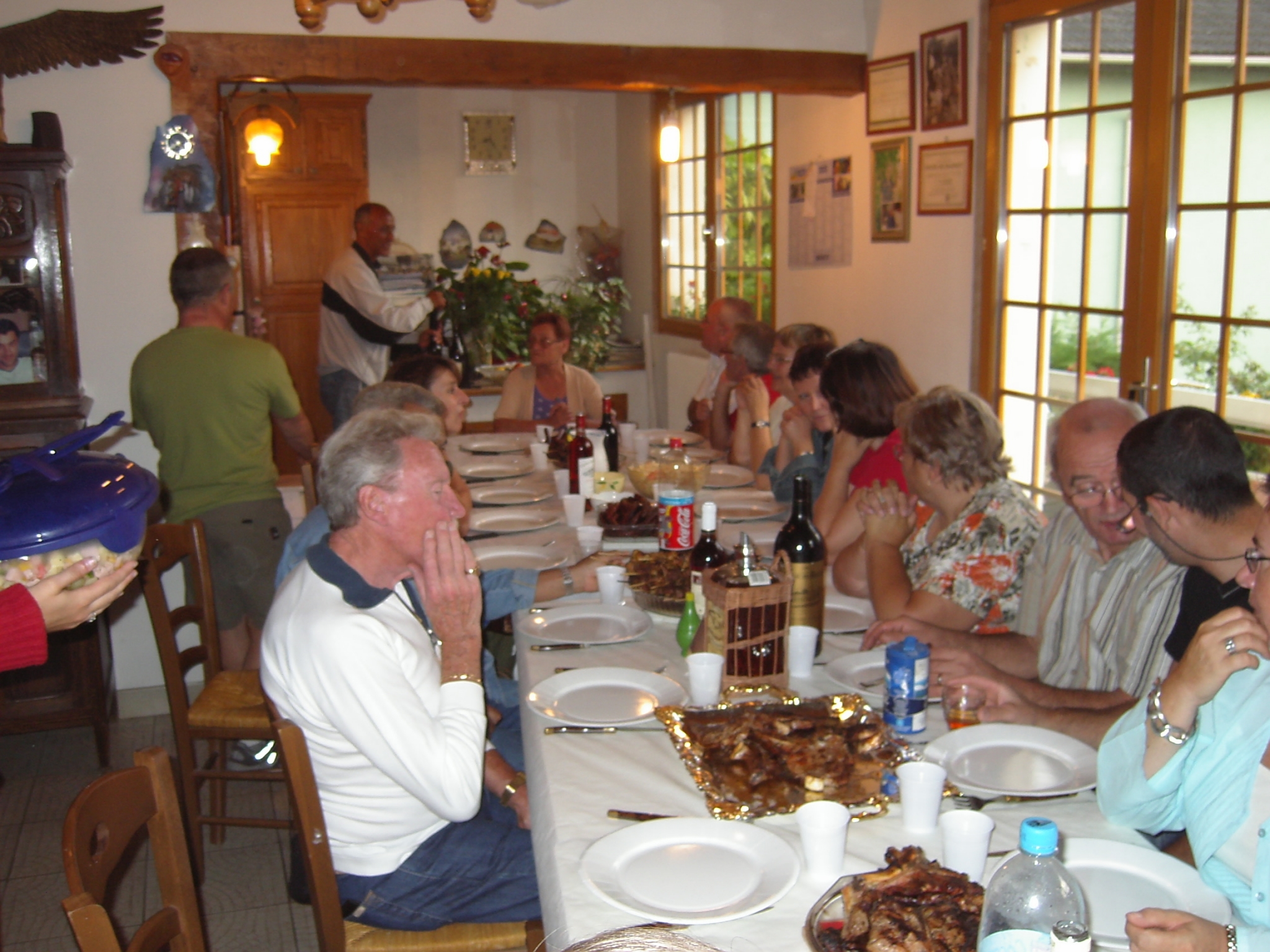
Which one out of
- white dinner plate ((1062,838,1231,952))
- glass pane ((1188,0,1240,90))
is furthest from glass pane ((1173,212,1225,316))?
white dinner plate ((1062,838,1231,952))

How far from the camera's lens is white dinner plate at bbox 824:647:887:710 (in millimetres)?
1877

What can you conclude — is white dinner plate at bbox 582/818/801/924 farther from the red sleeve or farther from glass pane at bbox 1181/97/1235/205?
glass pane at bbox 1181/97/1235/205

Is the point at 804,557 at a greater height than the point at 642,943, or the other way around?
the point at 642,943

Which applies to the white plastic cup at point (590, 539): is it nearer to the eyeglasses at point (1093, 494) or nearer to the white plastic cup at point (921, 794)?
the eyeglasses at point (1093, 494)

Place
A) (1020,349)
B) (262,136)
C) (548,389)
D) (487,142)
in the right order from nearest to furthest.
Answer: (1020,349), (548,389), (262,136), (487,142)

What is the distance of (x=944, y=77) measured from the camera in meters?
4.33

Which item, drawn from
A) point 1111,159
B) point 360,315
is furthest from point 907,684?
point 360,315

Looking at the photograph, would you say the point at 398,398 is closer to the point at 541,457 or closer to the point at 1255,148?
the point at 541,457

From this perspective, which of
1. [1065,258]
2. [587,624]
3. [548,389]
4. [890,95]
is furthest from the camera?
[548,389]

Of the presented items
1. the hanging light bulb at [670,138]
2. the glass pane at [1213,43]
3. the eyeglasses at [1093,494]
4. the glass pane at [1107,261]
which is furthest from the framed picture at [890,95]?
the eyeglasses at [1093,494]

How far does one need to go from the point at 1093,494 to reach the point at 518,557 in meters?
1.40

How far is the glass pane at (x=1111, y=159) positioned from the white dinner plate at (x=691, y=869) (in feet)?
9.53

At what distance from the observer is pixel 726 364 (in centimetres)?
466

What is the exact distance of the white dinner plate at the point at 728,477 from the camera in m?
3.75
